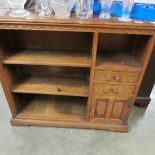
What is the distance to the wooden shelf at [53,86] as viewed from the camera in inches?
58.1

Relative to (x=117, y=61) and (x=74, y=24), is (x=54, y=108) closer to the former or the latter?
(x=117, y=61)

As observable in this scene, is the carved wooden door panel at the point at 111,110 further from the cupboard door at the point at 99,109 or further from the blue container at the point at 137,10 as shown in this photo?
the blue container at the point at 137,10

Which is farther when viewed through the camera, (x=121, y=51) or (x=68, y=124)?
(x=68, y=124)

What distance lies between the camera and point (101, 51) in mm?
1451

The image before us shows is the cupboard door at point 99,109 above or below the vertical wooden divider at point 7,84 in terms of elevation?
below

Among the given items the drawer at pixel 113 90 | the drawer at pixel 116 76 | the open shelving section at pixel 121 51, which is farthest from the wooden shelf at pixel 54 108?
the open shelving section at pixel 121 51

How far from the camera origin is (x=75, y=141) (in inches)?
61.1

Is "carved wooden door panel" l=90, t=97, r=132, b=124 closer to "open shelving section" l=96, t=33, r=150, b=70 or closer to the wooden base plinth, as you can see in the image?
the wooden base plinth

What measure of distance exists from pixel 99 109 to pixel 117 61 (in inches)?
18.6

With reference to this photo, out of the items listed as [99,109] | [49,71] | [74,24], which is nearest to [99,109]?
[99,109]

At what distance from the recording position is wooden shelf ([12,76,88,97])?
1.48 m

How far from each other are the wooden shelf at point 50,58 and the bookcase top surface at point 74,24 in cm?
28

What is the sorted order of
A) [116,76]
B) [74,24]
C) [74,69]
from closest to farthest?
[74,24]
[116,76]
[74,69]

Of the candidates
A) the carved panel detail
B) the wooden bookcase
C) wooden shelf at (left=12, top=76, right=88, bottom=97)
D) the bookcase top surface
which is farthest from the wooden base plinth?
the bookcase top surface
